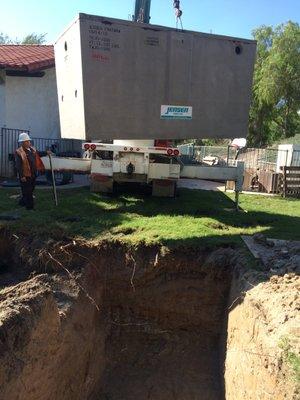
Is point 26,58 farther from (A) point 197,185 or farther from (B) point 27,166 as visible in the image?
(B) point 27,166

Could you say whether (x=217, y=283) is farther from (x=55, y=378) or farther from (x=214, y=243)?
(x=55, y=378)

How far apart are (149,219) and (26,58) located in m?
10.2

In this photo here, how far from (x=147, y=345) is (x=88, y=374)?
117 cm

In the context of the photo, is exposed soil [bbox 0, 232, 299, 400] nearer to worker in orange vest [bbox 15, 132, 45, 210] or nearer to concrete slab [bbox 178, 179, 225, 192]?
worker in orange vest [bbox 15, 132, 45, 210]

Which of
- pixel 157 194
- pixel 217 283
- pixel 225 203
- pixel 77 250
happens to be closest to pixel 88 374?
pixel 77 250

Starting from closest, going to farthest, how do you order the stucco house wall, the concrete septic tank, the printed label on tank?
the concrete septic tank, the printed label on tank, the stucco house wall

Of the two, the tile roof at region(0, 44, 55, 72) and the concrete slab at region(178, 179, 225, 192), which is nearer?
the tile roof at region(0, 44, 55, 72)

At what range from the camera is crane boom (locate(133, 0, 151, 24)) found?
13148 mm

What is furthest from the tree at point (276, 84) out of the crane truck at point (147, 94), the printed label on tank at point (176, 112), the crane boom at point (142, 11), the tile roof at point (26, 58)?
the printed label on tank at point (176, 112)

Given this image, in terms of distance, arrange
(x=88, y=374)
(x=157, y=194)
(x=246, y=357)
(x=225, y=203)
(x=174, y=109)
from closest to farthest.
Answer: (x=246, y=357)
(x=88, y=374)
(x=174, y=109)
(x=157, y=194)
(x=225, y=203)

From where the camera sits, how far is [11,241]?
7504 mm

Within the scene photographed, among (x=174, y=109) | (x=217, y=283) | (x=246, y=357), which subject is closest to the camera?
(x=246, y=357)

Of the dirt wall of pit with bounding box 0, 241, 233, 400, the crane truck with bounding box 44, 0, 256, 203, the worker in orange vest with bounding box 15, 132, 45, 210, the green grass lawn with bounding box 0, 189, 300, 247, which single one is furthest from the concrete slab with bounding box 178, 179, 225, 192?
the dirt wall of pit with bounding box 0, 241, 233, 400

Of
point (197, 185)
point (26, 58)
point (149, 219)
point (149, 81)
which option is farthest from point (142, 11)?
point (149, 219)
